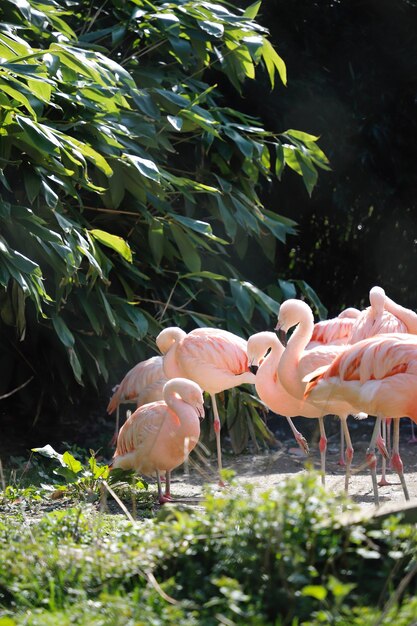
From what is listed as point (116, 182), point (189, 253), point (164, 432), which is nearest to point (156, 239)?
point (189, 253)

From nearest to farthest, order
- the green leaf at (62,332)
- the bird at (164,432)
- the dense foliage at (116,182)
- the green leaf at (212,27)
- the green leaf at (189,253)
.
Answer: the bird at (164,432), the dense foliage at (116,182), the green leaf at (62,332), the green leaf at (212,27), the green leaf at (189,253)

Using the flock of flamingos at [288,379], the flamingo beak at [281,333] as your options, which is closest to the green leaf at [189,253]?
the flock of flamingos at [288,379]

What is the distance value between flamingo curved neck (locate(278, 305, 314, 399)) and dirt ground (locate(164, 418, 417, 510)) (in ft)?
1.22

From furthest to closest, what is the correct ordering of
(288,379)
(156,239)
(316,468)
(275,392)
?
(156,239) < (316,468) < (275,392) < (288,379)

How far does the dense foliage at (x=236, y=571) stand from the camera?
250cm

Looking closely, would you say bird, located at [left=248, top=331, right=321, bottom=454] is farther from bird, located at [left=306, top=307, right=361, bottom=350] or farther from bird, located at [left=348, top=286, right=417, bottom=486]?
bird, located at [left=306, top=307, right=361, bottom=350]

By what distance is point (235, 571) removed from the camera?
8.81ft

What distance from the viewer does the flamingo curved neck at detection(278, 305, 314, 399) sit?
5547 millimetres

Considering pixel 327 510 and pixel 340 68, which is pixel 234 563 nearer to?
pixel 327 510

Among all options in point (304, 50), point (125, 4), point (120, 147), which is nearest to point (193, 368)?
point (120, 147)

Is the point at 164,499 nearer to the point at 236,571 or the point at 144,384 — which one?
the point at 144,384

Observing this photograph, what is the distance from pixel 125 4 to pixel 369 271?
394 cm

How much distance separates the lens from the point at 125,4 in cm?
745

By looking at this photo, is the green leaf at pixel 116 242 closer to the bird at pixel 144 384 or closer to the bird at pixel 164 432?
the bird at pixel 144 384
